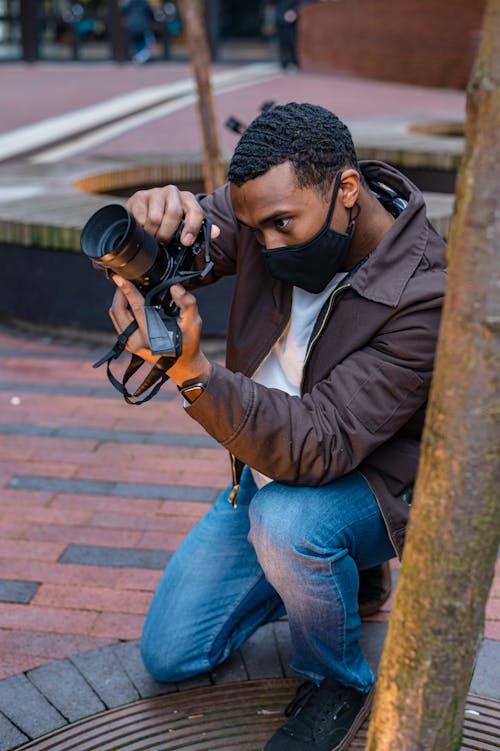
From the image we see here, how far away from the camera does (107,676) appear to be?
8.37 ft

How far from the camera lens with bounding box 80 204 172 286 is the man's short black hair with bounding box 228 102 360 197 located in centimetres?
27

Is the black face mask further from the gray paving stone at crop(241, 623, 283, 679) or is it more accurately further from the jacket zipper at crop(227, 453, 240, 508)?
the gray paving stone at crop(241, 623, 283, 679)

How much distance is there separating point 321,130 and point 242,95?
45.3 ft

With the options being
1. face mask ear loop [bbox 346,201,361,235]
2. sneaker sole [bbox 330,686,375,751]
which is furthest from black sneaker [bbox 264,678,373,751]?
face mask ear loop [bbox 346,201,361,235]

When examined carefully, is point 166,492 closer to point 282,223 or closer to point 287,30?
point 282,223

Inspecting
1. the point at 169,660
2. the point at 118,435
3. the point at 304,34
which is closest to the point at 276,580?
the point at 169,660

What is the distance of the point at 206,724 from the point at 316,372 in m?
0.83

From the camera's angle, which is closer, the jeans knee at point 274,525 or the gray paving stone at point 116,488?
the jeans knee at point 274,525

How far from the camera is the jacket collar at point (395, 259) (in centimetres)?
217

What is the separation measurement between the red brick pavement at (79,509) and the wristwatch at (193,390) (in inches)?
37.2

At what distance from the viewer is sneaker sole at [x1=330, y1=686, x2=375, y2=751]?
2.29 m

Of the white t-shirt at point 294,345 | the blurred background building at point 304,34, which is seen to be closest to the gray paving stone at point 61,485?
the white t-shirt at point 294,345

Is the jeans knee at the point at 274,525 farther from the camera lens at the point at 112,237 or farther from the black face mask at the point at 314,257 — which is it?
the camera lens at the point at 112,237

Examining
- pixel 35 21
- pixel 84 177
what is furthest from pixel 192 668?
pixel 35 21
